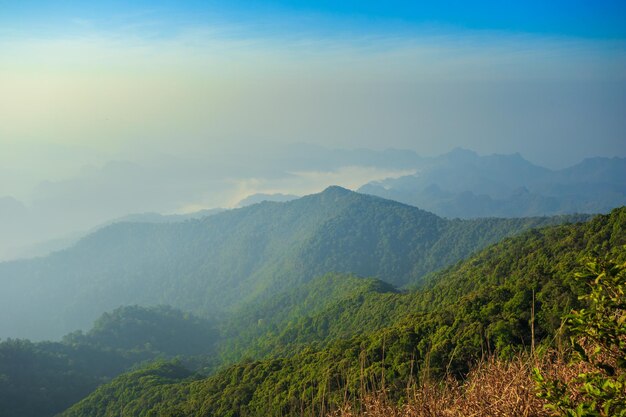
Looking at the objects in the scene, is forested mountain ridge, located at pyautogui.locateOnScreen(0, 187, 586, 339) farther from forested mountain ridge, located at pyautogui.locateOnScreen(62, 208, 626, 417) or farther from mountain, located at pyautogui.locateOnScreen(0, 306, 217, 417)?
forested mountain ridge, located at pyautogui.locateOnScreen(62, 208, 626, 417)

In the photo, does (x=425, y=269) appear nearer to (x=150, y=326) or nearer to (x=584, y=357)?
(x=150, y=326)

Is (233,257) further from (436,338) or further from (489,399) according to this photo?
(489,399)

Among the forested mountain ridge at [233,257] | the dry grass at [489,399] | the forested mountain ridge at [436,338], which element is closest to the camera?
the dry grass at [489,399]

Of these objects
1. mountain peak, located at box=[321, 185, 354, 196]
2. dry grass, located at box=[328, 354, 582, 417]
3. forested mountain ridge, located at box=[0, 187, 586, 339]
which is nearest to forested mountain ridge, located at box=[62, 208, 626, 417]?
dry grass, located at box=[328, 354, 582, 417]

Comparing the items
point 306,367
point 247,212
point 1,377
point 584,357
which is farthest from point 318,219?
point 584,357

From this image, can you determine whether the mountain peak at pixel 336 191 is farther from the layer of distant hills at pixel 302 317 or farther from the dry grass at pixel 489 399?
the dry grass at pixel 489 399

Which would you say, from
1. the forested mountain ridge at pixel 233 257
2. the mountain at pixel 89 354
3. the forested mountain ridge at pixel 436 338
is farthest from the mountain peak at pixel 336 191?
the forested mountain ridge at pixel 436 338
